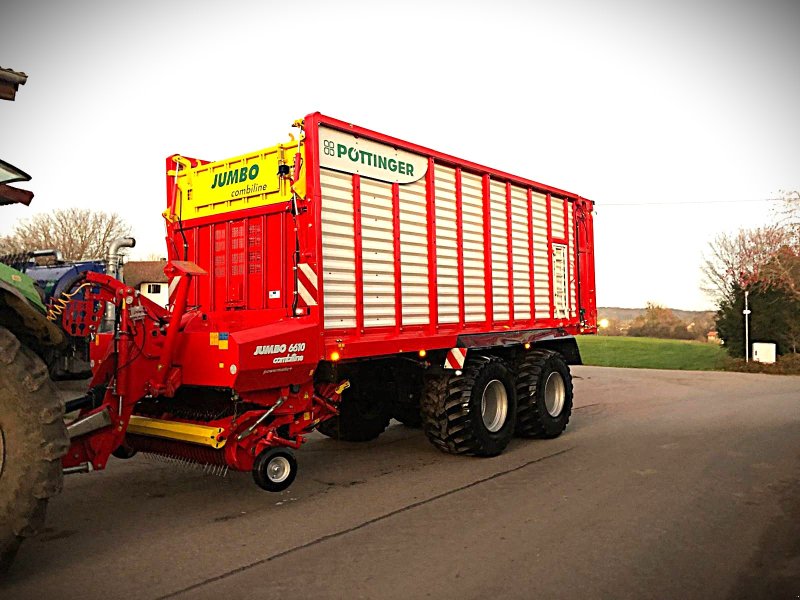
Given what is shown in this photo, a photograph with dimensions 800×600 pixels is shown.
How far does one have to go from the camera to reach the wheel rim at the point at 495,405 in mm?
8180

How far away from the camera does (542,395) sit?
354 inches

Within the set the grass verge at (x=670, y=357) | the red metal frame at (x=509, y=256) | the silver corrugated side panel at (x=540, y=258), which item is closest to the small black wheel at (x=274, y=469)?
the red metal frame at (x=509, y=256)

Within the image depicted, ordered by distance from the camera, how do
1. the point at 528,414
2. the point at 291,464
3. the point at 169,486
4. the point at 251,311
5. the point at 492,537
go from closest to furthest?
the point at 492,537, the point at 291,464, the point at 169,486, the point at 251,311, the point at 528,414

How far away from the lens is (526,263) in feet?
30.5

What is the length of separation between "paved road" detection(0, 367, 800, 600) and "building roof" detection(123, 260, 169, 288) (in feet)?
111

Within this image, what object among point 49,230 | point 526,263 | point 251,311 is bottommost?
point 251,311

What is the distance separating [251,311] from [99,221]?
101 feet

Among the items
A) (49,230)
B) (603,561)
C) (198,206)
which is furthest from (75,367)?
(49,230)

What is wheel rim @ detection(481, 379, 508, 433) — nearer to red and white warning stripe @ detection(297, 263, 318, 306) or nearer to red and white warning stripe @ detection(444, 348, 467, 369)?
red and white warning stripe @ detection(444, 348, 467, 369)

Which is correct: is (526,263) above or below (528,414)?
above

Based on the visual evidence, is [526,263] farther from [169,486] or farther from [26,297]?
[26,297]

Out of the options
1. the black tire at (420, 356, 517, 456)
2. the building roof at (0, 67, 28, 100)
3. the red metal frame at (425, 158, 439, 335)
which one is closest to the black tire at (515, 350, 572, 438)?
the black tire at (420, 356, 517, 456)

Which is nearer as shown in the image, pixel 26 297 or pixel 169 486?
pixel 26 297

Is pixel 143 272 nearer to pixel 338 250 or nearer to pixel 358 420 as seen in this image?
pixel 358 420
